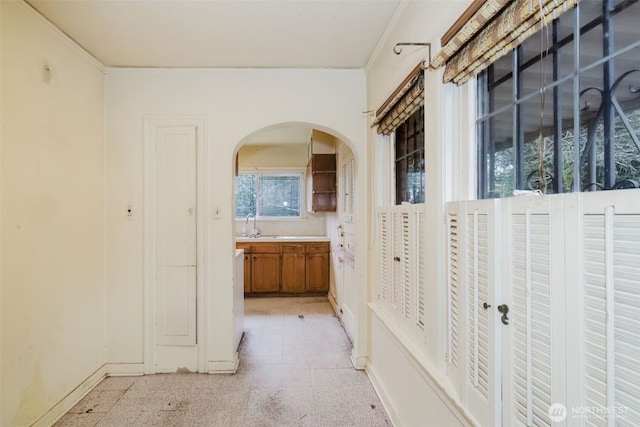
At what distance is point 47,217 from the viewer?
1.94 metres

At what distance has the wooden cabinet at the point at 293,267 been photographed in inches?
191

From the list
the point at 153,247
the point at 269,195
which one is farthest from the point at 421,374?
the point at 269,195

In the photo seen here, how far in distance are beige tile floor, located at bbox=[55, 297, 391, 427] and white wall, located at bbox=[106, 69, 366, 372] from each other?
11.1 inches

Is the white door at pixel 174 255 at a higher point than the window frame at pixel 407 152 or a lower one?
lower

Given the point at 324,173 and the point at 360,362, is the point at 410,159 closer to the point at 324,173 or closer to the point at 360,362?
the point at 360,362

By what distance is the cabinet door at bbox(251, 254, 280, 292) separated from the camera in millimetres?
4840

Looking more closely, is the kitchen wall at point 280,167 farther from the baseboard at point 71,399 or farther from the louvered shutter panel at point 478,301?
the louvered shutter panel at point 478,301

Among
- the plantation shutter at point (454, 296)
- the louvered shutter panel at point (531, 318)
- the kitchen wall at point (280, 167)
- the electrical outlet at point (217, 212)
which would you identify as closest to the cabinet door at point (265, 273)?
the kitchen wall at point (280, 167)

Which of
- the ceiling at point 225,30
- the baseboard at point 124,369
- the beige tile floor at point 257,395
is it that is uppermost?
the ceiling at point 225,30

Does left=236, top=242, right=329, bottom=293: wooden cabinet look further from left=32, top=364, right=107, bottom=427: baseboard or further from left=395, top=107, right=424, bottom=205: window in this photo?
left=395, top=107, right=424, bottom=205: window

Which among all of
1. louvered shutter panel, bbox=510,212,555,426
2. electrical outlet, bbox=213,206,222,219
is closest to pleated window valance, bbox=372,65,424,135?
louvered shutter panel, bbox=510,212,555,426

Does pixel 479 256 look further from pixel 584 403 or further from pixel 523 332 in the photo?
pixel 584 403

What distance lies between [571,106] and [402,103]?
999mm

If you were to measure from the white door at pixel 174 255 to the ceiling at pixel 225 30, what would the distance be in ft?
2.05
